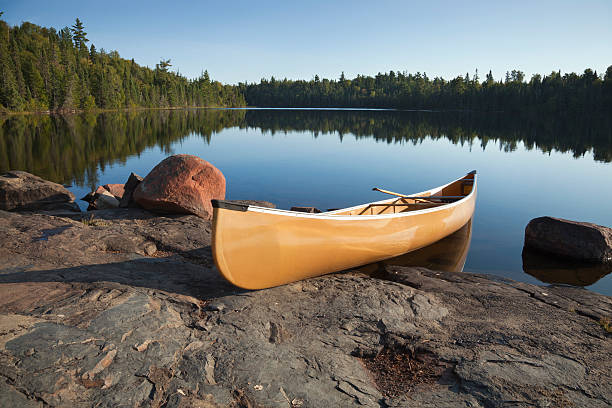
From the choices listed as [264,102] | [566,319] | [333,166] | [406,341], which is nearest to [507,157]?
[333,166]

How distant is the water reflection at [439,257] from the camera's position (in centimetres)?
761

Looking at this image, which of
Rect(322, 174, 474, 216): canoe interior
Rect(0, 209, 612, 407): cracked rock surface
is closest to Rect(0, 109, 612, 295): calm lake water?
Rect(322, 174, 474, 216): canoe interior

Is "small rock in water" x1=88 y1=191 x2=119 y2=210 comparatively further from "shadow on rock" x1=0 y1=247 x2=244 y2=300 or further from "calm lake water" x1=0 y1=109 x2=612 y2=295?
"shadow on rock" x1=0 y1=247 x2=244 y2=300

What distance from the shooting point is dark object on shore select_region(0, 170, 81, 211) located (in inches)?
366

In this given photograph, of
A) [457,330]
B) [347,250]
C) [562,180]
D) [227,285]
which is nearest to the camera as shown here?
[457,330]

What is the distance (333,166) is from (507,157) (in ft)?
42.3

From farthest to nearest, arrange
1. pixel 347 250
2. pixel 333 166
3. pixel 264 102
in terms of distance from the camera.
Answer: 1. pixel 264 102
2. pixel 333 166
3. pixel 347 250

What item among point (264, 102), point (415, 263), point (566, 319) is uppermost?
point (264, 102)

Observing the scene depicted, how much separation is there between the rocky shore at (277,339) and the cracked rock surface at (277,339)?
0.05 feet

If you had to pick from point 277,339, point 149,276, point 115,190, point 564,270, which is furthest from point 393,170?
point 277,339

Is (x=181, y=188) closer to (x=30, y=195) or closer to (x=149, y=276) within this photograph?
(x=149, y=276)

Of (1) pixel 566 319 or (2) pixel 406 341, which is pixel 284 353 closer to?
(2) pixel 406 341

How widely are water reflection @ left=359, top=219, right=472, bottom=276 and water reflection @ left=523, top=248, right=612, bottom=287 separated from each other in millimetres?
1363

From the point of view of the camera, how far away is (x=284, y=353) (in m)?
3.51
